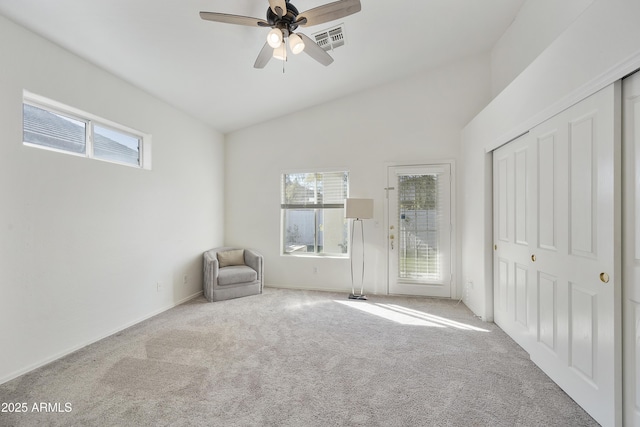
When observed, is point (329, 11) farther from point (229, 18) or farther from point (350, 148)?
point (350, 148)

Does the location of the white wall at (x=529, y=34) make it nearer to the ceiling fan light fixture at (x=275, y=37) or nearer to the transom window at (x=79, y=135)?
the ceiling fan light fixture at (x=275, y=37)

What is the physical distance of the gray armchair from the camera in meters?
4.04

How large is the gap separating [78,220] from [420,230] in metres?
4.29

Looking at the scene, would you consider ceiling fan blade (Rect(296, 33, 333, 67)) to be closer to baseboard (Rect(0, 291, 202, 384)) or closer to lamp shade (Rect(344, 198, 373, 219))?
lamp shade (Rect(344, 198, 373, 219))

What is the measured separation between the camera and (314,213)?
4801 millimetres

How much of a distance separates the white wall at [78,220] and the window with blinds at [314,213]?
169 centimetres

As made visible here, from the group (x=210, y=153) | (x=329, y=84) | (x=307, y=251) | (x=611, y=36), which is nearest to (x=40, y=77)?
(x=210, y=153)

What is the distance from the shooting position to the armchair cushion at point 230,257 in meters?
4.54

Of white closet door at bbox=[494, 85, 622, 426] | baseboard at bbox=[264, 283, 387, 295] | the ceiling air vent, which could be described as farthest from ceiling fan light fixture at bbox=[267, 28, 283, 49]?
baseboard at bbox=[264, 283, 387, 295]

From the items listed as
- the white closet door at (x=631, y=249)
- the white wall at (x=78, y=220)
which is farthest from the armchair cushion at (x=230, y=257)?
the white closet door at (x=631, y=249)

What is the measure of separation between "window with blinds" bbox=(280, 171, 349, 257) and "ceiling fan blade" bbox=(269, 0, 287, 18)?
113 inches

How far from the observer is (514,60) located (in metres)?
3.41

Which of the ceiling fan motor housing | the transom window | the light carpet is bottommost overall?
the light carpet

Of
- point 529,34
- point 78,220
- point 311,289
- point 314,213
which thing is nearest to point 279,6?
point 78,220
